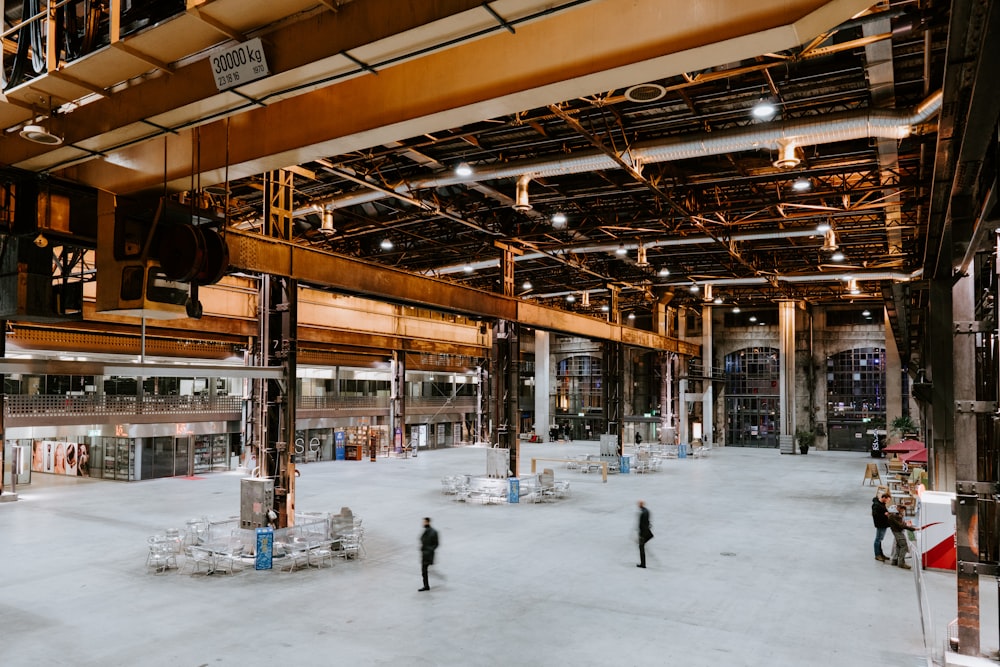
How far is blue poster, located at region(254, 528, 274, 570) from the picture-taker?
15219 mm

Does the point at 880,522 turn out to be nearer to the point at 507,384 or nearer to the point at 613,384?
the point at 507,384

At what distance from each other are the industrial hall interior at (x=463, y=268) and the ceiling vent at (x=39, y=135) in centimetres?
3

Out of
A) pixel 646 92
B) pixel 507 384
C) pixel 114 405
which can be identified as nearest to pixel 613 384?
pixel 507 384

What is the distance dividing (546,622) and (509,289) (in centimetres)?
1768

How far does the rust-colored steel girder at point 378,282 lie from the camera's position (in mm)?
→ 16266

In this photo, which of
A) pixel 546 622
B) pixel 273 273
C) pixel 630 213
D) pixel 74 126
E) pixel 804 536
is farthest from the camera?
pixel 630 213

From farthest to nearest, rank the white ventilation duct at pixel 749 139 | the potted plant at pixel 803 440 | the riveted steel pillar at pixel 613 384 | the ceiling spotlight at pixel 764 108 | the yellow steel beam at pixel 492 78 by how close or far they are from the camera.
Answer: the potted plant at pixel 803 440 → the riveted steel pillar at pixel 613 384 → the ceiling spotlight at pixel 764 108 → the white ventilation duct at pixel 749 139 → the yellow steel beam at pixel 492 78

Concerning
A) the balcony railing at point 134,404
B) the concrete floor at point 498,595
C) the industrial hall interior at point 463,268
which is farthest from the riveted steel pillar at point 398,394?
the concrete floor at point 498,595

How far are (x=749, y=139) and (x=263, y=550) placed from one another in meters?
14.4

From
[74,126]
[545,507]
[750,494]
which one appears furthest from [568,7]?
[750,494]

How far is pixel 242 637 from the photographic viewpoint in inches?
425

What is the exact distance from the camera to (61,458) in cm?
3462

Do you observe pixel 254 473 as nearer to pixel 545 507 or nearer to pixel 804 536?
pixel 545 507

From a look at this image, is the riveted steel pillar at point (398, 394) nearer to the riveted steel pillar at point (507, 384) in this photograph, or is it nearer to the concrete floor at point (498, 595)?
the riveted steel pillar at point (507, 384)
